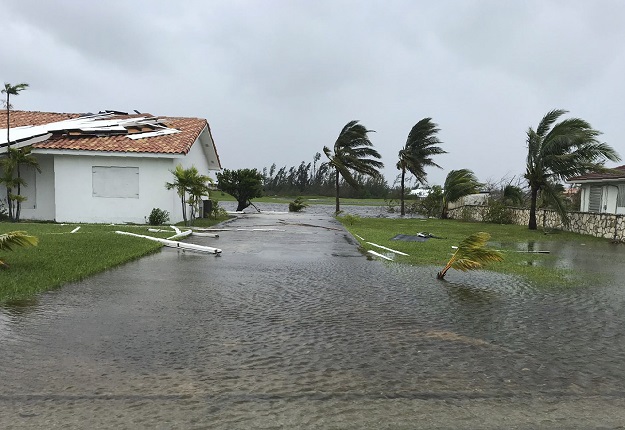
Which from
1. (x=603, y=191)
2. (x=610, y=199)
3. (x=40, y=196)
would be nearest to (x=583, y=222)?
(x=610, y=199)

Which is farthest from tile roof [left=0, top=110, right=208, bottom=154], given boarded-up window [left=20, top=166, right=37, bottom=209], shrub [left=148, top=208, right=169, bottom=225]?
shrub [left=148, top=208, right=169, bottom=225]

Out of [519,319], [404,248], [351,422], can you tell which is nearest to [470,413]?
[351,422]

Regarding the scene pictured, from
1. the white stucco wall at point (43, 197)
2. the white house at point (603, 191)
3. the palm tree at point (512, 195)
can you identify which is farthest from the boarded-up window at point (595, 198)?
the white stucco wall at point (43, 197)

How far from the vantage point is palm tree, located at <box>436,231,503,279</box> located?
7.51m

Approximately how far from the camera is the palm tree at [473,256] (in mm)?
7508

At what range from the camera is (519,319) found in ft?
17.1

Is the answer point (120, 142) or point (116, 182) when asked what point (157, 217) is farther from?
point (120, 142)

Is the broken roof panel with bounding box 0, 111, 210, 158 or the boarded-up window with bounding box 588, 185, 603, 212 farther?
the boarded-up window with bounding box 588, 185, 603, 212

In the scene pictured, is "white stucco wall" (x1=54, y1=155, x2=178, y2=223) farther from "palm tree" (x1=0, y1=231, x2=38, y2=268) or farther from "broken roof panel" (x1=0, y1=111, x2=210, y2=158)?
"palm tree" (x1=0, y1=231, x2=38, y2=268)

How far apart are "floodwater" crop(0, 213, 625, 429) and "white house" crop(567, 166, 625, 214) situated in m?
16.7

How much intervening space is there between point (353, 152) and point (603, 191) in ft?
57.7

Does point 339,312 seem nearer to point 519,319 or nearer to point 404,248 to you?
point 519,319

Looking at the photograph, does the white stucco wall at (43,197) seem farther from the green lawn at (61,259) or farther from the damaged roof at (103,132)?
the green lawn at (61,259)

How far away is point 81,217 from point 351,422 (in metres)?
17.7
